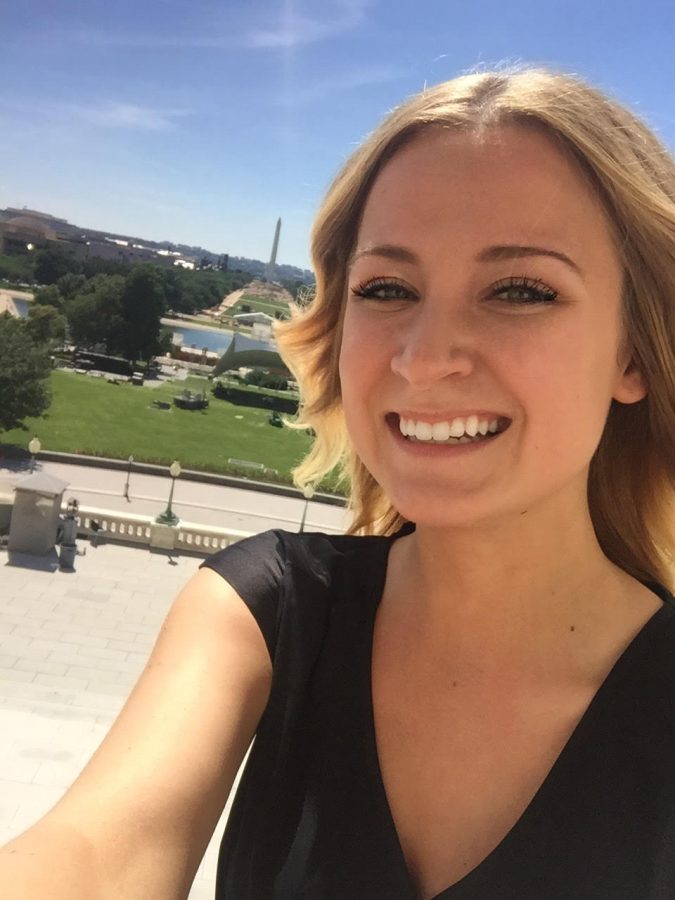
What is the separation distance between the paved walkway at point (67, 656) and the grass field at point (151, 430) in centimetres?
1528

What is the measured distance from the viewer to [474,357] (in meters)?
1.31

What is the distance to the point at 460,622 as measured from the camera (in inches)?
60.4

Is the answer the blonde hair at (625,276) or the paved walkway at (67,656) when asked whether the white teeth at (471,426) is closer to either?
the blonde hair at (625,276)

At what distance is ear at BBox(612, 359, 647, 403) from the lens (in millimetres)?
1551

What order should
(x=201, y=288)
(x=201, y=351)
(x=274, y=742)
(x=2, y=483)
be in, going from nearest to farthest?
(x=274, y=742) → (x=2, y=483) → (x=201, y=351) → (x=201, y=288)

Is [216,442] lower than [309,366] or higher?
lower

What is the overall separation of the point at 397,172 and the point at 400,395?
42 centimetres

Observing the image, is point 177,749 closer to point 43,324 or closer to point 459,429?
point 459,429

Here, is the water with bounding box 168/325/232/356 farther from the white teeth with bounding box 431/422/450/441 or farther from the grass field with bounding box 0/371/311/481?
the white teeth with bounding box 431/422/450/441

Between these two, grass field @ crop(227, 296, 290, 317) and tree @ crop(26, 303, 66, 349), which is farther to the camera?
grass field @ crop(227, 296, 290, 317)

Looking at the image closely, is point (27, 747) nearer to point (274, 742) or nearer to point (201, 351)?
point (274, 742)

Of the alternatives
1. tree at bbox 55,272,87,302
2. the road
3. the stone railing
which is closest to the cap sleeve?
the stone railing

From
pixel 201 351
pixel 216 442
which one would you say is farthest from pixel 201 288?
pixel 216 442

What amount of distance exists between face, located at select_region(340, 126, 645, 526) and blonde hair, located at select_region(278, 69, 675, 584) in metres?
0.06
